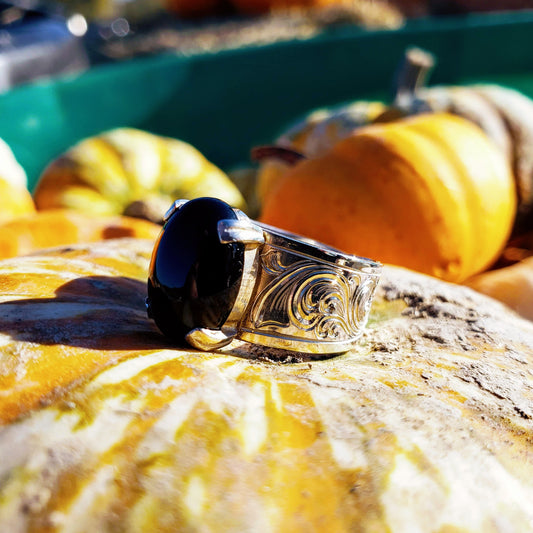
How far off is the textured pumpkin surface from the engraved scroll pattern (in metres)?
0.06

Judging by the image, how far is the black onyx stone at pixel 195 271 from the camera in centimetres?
95

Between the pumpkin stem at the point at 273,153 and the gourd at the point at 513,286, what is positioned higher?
the pumpkin stem at the point at 273,153

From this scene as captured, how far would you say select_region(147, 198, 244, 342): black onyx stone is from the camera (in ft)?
3.10

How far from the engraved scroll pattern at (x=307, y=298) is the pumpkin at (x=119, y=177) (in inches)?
58.5

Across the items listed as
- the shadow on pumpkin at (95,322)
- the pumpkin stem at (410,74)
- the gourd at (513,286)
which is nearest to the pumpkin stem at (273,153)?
the gourd at (513,286)

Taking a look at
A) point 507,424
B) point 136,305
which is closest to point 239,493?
point 507,424

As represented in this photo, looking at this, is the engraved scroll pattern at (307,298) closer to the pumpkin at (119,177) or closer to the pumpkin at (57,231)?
the pumpkin at (57,231)

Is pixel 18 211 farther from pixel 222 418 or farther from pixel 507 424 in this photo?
pixel 507 424

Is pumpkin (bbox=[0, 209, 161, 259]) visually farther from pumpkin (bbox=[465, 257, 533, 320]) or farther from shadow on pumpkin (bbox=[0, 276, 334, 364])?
pumpkin (bbox=[465, 257, 533, 320])

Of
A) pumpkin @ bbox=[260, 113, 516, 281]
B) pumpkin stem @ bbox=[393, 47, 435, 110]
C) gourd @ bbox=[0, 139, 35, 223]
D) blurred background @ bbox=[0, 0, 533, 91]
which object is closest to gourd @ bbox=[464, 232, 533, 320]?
pumpkin @ bbox=[260, 113, 516, 281]

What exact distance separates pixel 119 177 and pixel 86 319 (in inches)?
65.9

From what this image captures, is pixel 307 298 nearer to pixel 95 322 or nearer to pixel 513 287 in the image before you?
pixel 95 322

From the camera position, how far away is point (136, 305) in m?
1.19

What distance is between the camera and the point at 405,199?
71.7 inches
